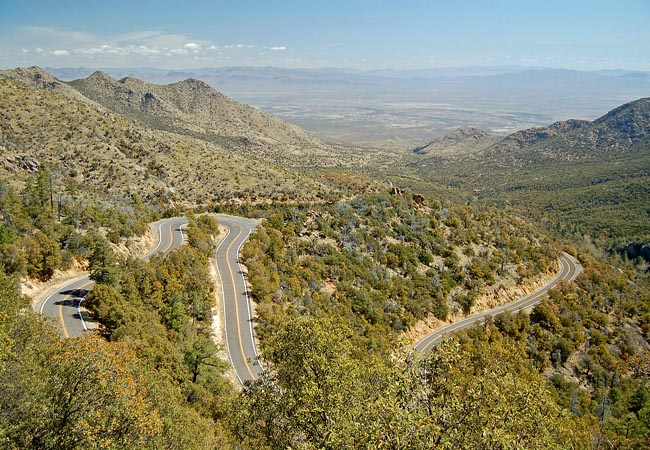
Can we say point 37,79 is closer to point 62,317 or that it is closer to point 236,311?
point 236,311

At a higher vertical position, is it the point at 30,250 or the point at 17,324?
the point at 17,324

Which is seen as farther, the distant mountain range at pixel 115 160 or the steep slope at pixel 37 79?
the steep slope at pixel 37 79

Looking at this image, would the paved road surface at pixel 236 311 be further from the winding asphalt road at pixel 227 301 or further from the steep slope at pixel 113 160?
the steep slope at pixel 113 160

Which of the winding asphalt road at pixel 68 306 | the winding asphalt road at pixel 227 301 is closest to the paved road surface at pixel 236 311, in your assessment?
the winding asphalt road at pixel 227 301

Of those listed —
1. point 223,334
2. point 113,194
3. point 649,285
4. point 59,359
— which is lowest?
point 649,285

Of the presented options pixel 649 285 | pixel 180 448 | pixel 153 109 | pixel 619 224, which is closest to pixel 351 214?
pixel 180 448

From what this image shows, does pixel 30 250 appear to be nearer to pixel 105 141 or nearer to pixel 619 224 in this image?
pixel 105 141
